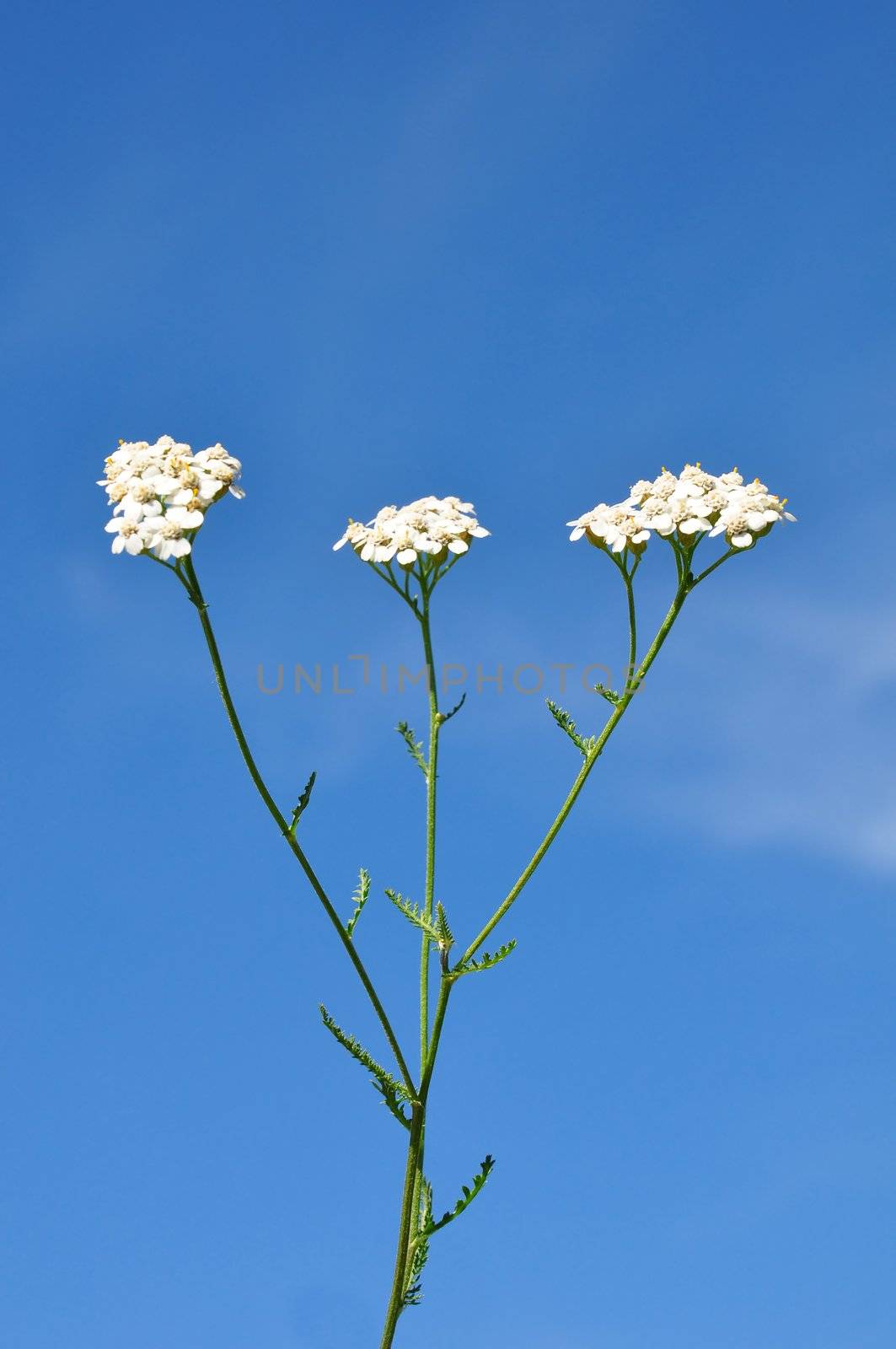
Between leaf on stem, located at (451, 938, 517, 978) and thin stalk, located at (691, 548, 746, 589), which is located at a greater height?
thin stalk, located at (691, 548, 746, 589)

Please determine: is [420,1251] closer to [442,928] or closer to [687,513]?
[442,928]

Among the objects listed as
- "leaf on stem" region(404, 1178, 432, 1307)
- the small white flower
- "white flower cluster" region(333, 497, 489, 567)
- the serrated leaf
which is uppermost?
"white flower cluster" region(333, 497, 489, 567)

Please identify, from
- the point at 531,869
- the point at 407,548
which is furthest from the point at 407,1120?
the point at 407,548

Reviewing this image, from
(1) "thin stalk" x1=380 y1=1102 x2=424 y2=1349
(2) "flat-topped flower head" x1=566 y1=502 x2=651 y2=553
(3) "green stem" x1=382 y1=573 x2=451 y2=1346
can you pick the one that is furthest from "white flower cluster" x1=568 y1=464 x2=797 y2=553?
(1) "thin stalk" x1=380 y1=1102 x2=424 y2=1349

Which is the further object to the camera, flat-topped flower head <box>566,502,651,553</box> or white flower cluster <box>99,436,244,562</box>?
flat-topped flower head <box>566,502,651,553</box>

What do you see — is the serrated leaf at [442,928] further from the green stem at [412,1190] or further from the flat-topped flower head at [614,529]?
the flat-topped flower head at [614,529]

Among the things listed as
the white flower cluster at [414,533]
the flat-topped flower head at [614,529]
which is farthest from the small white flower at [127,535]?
the flat-topped flower head at [614,529]

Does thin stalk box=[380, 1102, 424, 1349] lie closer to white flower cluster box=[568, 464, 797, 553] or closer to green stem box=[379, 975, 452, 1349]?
green stem box=[379, 975, 452, 1349]

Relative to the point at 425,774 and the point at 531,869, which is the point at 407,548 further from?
the point at 531,869
